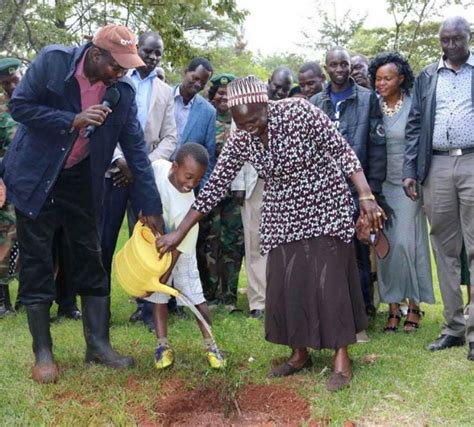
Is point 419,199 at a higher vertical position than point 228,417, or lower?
higher

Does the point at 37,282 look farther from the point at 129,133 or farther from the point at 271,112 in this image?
the point at 271,112

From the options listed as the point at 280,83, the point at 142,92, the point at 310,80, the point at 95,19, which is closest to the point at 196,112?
the point at 142,92

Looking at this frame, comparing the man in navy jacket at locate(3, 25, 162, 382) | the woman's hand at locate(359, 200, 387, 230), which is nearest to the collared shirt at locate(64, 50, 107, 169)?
the man in navy jacket at locate(3, 25, 162, 382)

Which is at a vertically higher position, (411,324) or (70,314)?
(70,314)

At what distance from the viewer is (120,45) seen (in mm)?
3906

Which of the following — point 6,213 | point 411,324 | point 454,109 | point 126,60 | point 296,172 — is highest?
point 126,60

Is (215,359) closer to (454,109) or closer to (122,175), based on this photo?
(122,175)

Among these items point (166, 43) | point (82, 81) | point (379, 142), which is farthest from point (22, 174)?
point (166, 43)

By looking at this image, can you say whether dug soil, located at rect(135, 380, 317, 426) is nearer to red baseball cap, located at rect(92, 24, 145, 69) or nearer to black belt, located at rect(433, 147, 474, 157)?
red baseball cap, located at rect(92, 24, 145, 69)

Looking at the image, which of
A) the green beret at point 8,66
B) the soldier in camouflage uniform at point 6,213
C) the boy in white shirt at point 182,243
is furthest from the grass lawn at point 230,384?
the green beret at point 8,66

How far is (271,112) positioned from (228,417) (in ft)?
5.76

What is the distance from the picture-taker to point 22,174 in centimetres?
418

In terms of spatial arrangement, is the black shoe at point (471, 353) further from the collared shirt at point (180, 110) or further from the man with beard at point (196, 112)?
the collared shirt at point (180, 110)

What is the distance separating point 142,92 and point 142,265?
78.5 inches
